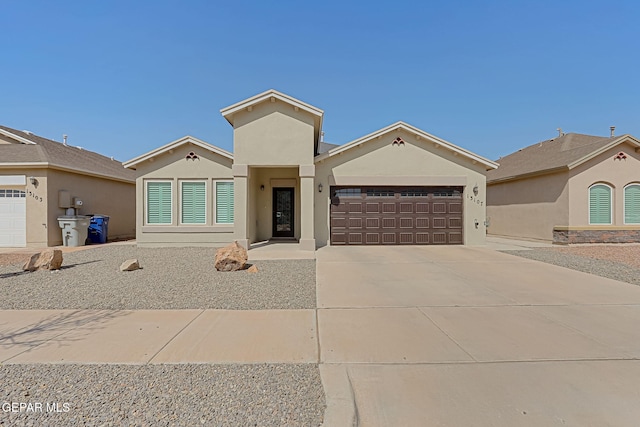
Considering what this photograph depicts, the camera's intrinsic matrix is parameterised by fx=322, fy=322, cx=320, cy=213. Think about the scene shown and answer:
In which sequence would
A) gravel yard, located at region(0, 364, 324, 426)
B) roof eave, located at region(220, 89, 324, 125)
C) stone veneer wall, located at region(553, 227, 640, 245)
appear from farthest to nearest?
stone veneer wall, located at region(553, 227, 640, 245), roof eave, located at region(220, 89, 324, 125), gravel yard, located at region(0, 364, 324, 426)

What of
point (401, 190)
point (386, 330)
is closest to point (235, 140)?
point (401, 190)

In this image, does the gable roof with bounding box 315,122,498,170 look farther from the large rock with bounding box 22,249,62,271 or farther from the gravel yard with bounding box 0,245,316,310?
the large rock with bounding box 22,249,62,271

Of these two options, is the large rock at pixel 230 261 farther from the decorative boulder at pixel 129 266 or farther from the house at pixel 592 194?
the house at pixel 592 194

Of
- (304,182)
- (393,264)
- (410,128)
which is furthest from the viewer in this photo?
(410,128)

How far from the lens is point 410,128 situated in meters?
13.6

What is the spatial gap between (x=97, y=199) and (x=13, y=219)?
3.25m

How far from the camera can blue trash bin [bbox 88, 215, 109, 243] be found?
15.2m

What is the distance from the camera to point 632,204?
14.7 metres

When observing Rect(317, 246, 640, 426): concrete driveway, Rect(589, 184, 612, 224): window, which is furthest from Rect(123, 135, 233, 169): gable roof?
Rect(589, 184, 612, 224): window

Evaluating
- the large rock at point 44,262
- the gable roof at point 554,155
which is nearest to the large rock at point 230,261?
the large rock at point 44,262

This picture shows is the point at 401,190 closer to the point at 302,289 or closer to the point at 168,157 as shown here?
the point at 302,289

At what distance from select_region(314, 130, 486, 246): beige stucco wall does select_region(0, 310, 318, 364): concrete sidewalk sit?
29.4 ft

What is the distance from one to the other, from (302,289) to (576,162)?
1421 cm

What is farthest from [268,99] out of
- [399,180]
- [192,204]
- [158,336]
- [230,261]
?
[158,336]
